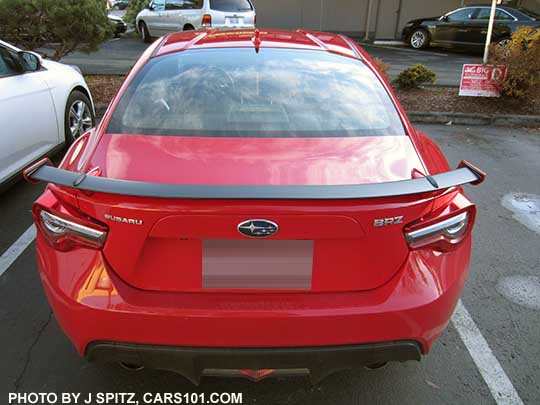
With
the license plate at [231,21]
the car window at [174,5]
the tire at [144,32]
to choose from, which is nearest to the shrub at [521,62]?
the license plate at [231,21]

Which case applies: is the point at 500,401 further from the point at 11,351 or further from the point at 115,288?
the point at 11,351

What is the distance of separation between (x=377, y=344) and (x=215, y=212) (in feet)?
2.62

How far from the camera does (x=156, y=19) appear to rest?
15.1 meters

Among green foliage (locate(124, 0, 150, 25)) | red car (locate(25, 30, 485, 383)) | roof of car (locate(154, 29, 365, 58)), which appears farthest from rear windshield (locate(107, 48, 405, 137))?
green foliage (locate(124, 0, 150, 25))

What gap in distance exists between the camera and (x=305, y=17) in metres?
20.0

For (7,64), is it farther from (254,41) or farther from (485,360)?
(485,360)

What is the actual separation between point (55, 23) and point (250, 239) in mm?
7238

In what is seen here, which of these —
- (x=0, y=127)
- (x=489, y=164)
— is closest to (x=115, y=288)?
(x=0, y=127)

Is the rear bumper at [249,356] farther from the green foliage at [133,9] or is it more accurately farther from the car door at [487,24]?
the green foliage at [133,9]

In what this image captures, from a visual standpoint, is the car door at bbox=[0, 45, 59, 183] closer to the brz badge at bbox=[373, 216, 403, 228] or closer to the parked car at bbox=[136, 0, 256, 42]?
the brz badge at bbox=[373, 216, 403, 228]

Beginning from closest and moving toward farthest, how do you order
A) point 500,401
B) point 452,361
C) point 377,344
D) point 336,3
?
point 377,344 → point 500,401 → point 452,361 → point 336,3

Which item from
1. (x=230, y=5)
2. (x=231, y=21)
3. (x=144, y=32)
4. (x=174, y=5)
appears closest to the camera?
(x=231, y=21)

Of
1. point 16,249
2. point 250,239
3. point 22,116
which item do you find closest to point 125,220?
point 250,239

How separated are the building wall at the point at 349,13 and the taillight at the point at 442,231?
19646mm
